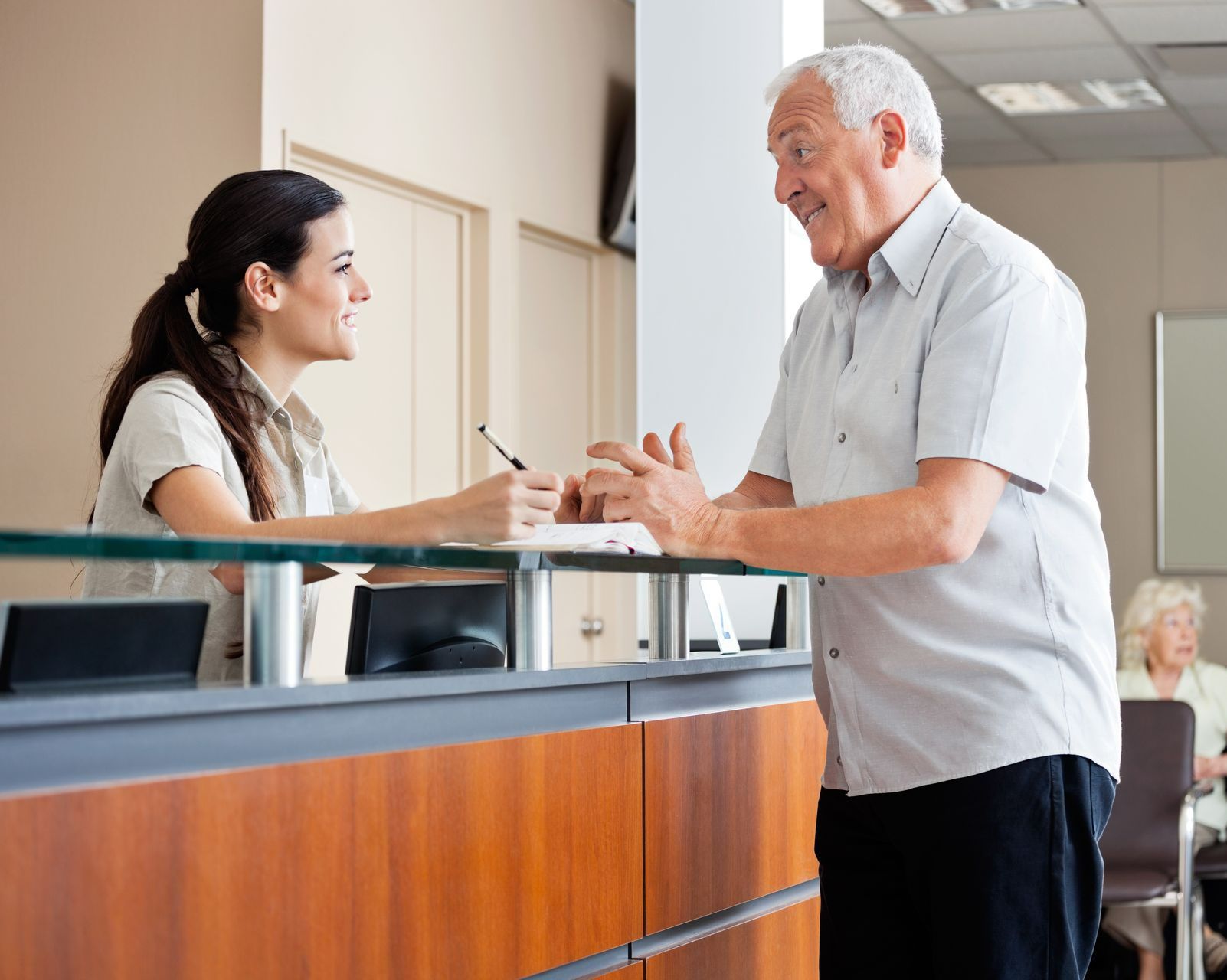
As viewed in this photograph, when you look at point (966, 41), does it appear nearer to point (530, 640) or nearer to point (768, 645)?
point (768, 645)

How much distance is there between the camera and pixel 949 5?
519cm

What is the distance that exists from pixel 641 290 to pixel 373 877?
A: 214cm

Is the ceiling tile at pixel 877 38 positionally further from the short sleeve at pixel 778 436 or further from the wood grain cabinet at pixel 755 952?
the wood grain cabinet at pixel 755 952

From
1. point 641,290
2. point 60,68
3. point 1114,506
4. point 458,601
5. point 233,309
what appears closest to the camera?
point 458,601

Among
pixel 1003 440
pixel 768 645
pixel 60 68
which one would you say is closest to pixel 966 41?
pixel 60 68

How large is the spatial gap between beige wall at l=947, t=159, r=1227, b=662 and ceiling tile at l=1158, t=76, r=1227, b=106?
853 millimetres

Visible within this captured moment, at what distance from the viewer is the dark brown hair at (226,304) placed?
6.40ft

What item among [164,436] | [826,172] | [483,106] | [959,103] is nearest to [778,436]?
[826,172]

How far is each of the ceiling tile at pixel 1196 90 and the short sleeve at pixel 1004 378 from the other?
197 inches

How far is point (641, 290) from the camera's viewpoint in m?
3.24

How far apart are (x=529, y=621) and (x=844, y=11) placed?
173 inches

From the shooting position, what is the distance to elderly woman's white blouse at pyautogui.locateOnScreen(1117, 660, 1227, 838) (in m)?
4.84

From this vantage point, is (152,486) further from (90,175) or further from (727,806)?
(90,175)

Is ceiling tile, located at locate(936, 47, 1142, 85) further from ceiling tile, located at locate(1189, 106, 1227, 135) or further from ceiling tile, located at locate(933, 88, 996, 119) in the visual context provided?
ceiling tile, located at locate(1189, 106, 1227, 135)
